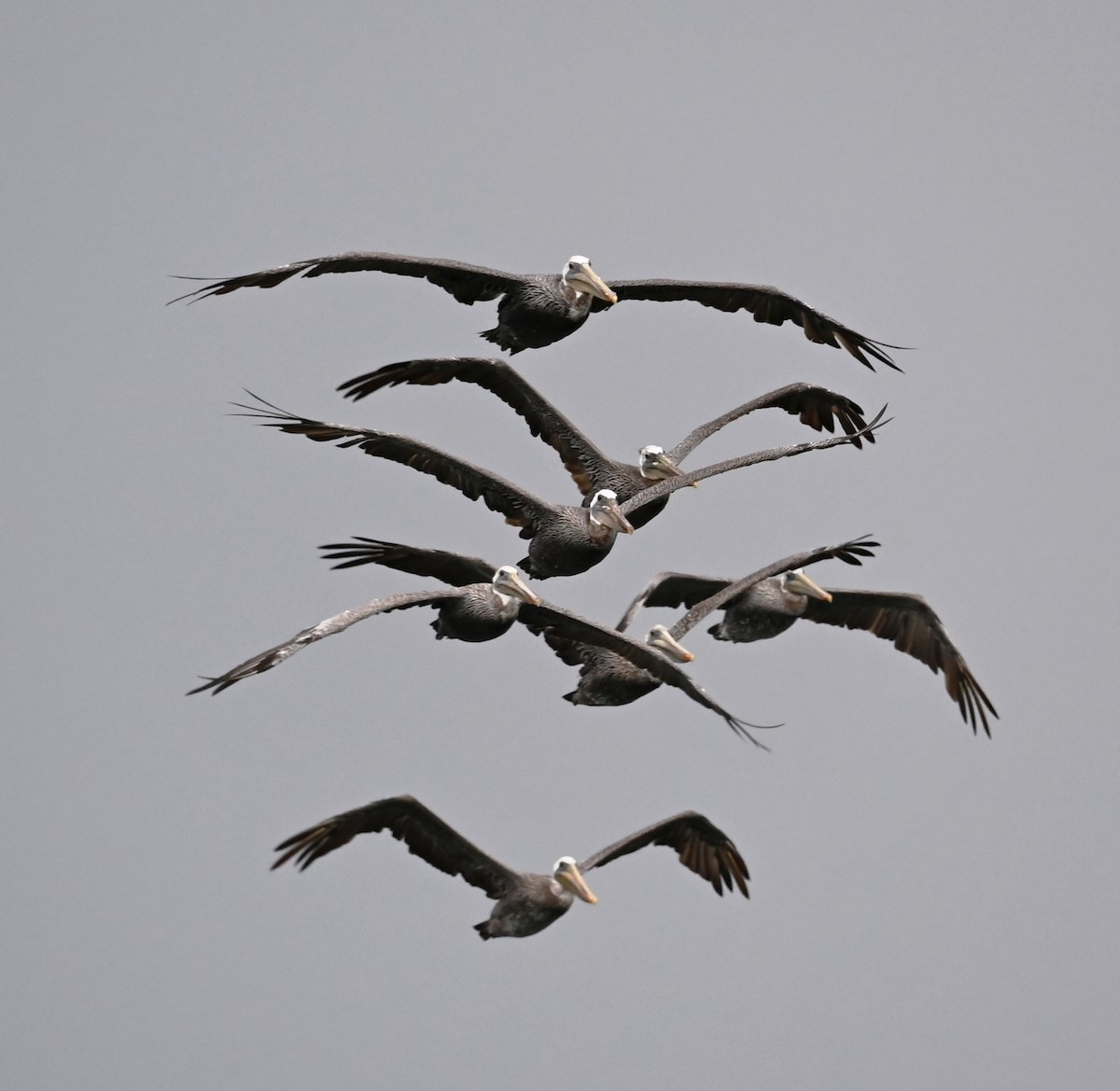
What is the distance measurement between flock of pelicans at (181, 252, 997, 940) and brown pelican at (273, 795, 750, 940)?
0.06 ft

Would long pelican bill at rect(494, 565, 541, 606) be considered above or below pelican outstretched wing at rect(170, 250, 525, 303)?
below

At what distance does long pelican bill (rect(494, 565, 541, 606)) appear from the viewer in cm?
2062

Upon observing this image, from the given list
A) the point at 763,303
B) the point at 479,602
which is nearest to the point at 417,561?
the point at 479,602

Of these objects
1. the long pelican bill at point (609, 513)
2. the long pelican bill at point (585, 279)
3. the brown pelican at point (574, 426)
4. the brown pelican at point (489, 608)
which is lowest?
the brown pelican at point (489, 608)

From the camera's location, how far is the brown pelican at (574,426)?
71.4 ft

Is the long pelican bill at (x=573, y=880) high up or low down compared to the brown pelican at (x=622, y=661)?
down

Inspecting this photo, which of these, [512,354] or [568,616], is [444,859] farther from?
[512,354]

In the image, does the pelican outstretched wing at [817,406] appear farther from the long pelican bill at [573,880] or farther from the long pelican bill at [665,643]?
the long pelican bill at [573,880]

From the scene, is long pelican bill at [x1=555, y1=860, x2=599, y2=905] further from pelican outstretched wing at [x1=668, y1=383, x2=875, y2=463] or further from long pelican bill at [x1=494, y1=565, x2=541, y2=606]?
pelican outstretched wing at [x1=668, y1=383, x2=875, y2=463]

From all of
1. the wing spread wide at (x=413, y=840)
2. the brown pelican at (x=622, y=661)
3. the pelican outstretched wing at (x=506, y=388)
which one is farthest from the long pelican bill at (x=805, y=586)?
the wing spread wide at (x=413, y=840)

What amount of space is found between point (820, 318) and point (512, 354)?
3.39m

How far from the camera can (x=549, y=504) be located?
21.8 metres

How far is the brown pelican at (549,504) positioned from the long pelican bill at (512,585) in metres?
1.06

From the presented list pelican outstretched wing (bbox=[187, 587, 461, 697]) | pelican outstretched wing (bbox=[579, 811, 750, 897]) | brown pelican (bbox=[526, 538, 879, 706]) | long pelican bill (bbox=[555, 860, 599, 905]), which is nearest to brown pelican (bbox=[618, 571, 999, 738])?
brown pelican (bbox=[526, 538, 879, 706])
